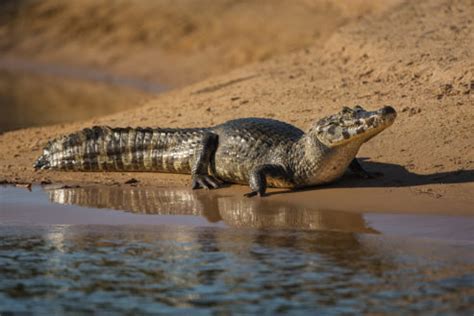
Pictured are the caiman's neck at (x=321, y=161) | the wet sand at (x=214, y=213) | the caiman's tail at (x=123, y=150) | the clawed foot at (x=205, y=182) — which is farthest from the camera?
the caiman's tail at (x=123, y=150)

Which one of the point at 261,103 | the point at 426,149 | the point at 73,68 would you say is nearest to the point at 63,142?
the point at 261,103

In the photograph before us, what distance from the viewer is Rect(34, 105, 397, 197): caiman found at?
8.65 m

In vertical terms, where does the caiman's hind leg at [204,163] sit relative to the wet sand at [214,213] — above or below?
above

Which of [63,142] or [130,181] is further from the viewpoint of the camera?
[63,142]

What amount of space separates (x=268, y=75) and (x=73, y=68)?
29.1 ft

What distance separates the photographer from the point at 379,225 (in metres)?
7.35

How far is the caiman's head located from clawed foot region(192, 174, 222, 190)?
100cm

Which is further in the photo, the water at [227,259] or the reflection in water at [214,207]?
the reflection in water at [214,207]

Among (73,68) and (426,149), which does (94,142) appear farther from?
(73,68)

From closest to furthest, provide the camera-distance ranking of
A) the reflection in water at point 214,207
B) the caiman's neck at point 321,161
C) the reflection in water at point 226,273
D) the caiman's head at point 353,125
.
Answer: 1. the reflection in water at point 226,273
2. the reflection in water at point 214,207
3. the caiman's head at point 353,125
4. the caiman's neck at point 321,161

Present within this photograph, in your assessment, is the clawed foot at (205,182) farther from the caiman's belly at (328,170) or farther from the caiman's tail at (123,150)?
the caiman's belly at (328,170)

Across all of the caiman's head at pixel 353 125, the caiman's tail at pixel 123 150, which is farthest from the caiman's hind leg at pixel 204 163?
the caiman's head at pixel 353 125

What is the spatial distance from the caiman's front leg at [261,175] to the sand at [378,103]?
0.19 metres

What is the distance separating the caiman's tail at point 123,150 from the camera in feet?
31.9
